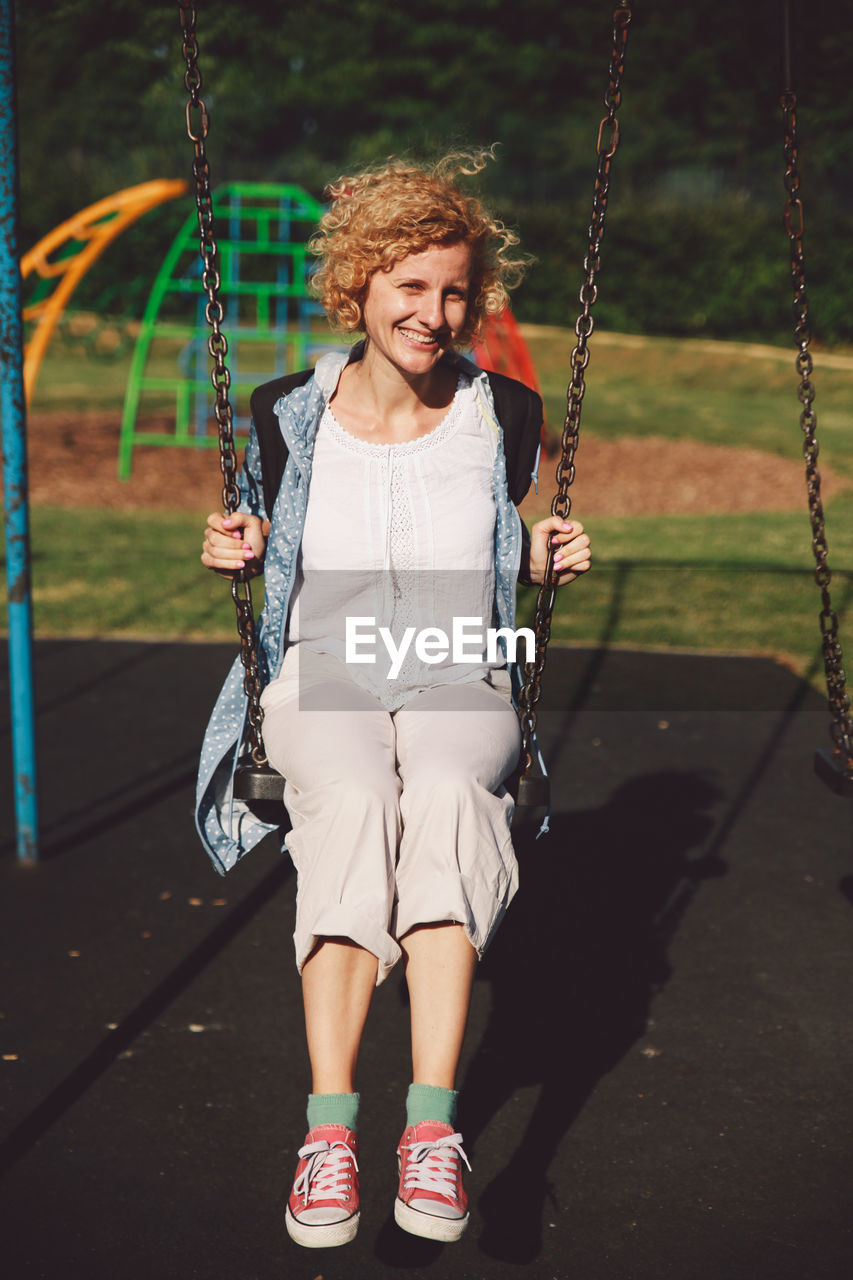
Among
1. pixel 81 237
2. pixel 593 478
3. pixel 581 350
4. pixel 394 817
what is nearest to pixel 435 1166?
pixel 394 817

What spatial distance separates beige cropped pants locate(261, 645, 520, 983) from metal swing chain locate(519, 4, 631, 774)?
0.07 m

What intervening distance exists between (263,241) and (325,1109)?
10374mm

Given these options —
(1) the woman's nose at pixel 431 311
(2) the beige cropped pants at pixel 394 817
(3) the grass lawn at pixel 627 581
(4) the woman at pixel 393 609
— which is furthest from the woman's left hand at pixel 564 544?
(3) the grass lawn at pixel 627 581

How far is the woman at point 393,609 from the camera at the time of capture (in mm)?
2162

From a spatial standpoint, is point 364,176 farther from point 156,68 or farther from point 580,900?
point 156,68

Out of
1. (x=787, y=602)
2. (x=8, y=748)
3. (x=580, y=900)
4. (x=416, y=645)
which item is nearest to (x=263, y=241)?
(x=787, y=602)

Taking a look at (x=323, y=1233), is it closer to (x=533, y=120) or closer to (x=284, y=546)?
(x=284, y=546)

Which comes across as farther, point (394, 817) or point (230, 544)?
point (230, 544)

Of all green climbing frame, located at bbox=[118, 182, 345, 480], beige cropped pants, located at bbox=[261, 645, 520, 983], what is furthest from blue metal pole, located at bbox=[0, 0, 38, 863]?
beige cropped pants, located at bbox=[261, 645, 520, 983]

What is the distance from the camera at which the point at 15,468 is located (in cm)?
364

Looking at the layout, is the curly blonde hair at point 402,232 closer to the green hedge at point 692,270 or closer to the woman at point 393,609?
the woman at point 393,609

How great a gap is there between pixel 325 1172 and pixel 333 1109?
0.10 metres

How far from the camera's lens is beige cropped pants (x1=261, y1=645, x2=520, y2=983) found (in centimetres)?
215

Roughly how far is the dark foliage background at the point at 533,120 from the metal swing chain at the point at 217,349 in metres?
3.48
